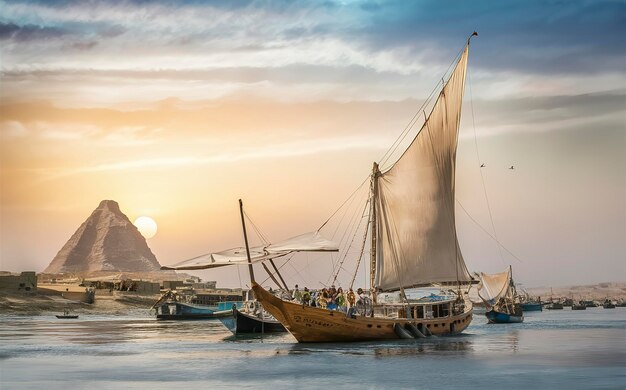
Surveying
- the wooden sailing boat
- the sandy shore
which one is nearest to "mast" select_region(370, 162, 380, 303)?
the wooden sailing boat

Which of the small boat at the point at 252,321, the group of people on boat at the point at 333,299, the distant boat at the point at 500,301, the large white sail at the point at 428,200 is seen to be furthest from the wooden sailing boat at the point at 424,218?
the distant boat at the point at 500,301

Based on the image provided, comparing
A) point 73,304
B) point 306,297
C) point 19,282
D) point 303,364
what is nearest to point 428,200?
point 306,297

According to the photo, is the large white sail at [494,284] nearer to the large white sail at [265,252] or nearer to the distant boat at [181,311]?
the distant boat at [181,311]

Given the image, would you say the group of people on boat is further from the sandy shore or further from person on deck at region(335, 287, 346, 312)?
the sandy shore

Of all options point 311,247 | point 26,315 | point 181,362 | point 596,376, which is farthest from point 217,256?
point 26,315

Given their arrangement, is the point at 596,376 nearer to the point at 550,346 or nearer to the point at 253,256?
the point at 550,346

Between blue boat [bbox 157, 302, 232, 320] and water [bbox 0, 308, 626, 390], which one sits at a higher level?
blue boat [bbox 157, 302, 232, 320]

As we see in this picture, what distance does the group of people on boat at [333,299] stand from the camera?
51.0m

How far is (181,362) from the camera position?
41.0 m

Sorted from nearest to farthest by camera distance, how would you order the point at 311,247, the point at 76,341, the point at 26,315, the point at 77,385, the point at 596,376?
1. the point at 77,385
2. the point at 596,376
3. the point at 311,247
4. the point at 76,341
5. the point at 26,315

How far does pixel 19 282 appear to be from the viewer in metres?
116

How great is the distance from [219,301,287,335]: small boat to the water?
11.5ft

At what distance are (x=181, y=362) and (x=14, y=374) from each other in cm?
840

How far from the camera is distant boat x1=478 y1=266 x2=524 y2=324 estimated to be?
10200cm
